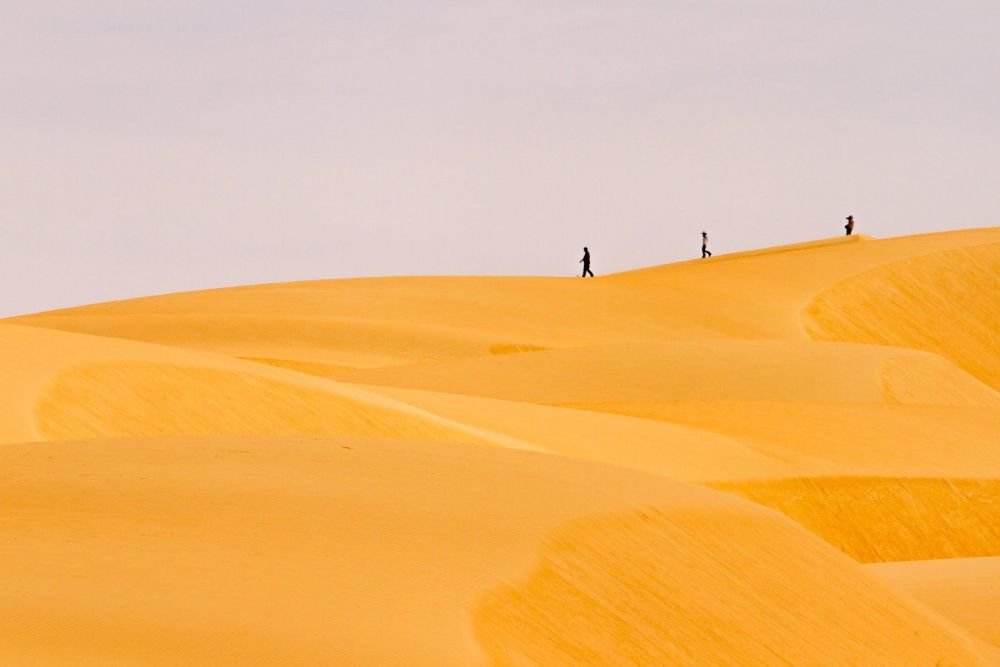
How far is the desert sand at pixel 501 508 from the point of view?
24.0 ft

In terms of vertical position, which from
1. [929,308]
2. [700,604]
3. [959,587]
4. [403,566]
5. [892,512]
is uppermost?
[403,566]

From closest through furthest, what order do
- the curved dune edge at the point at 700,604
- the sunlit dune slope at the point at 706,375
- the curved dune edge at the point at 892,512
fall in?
the curved dune edge at the point at 700,604 < the curved dune edge at the point at 892,512 < the sunlit dune slope at the point at 706,375

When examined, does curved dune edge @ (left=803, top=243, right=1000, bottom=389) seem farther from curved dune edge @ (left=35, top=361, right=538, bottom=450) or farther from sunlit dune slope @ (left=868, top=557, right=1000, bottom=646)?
sunlit dune slope @ (left=868, top=557, right=1000, bottom=646)

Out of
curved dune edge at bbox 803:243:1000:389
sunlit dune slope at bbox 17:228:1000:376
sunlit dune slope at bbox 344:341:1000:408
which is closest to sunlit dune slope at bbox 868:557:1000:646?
sunlit dune slope at bbox 344:341:1000:408

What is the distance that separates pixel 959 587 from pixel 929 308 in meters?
41.0

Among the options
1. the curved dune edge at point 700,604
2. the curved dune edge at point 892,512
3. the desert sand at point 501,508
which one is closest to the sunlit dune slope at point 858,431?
the desert sand at point 501,508

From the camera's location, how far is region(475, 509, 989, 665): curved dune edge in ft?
26.3

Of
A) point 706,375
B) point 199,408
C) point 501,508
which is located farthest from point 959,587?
point 706,375

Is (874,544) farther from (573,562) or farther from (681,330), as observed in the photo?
(681,330)

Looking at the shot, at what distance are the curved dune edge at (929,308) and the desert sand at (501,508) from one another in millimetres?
15275

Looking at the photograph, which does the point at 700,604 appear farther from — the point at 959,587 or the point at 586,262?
the point at 586,262

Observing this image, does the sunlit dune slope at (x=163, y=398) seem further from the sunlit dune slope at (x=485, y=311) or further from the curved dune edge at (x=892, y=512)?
the sunlit dune slope at (x=485, y=311)

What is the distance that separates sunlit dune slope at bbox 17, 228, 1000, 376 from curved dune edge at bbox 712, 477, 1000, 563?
53.3ft

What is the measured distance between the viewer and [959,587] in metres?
14.3
